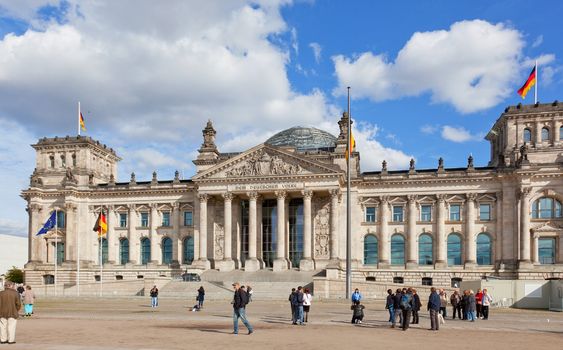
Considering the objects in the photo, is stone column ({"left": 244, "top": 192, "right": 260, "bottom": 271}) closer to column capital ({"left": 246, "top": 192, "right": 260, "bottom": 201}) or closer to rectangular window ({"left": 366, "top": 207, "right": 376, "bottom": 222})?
column capital ({"left": 246, "top": 192, "right": 260, "bottom": 201})

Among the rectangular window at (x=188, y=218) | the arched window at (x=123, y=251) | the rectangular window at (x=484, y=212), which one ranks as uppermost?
the rectangular window at (x=484, y=212)

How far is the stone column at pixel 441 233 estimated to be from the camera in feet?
232

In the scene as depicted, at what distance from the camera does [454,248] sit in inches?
2817

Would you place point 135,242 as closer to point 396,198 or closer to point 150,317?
point 396,198

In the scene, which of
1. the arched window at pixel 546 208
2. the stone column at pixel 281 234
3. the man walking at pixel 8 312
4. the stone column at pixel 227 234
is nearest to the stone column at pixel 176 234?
the stone column at pixel 227 234

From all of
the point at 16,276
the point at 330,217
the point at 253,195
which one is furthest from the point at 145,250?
the point at 330,217

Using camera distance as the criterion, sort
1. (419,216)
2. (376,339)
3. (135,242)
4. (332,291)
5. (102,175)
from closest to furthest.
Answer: (376,339), (332,291), (419,216), (135,242), (102,175)

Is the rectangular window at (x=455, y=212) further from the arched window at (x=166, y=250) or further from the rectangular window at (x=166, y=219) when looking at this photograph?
the rectangular window at (x=166, y=219)

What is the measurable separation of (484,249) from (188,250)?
124 ft

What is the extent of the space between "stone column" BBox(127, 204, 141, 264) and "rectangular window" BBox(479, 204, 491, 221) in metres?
45.0

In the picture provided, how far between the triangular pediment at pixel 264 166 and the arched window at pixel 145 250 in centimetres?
1352

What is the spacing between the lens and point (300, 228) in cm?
7506

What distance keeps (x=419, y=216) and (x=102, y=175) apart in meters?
47.0

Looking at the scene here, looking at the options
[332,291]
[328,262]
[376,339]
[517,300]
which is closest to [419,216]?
[328,262]
